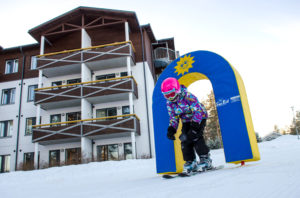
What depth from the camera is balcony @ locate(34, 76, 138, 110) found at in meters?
17.0

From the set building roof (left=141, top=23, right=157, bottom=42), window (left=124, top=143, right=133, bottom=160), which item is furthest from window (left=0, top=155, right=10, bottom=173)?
building roof (left=141, top=23, right=157, bottom=42)

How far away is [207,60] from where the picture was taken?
184 inches

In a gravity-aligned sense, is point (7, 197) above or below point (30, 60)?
below

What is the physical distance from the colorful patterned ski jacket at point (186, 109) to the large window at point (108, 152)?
14298mm

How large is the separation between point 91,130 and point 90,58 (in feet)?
18.4

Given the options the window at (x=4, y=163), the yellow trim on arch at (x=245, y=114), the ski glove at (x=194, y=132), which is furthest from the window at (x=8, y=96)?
the ski glove at (x=194, y=132)

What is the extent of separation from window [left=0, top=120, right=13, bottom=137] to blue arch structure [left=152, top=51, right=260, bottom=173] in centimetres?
2010

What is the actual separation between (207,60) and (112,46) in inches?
567

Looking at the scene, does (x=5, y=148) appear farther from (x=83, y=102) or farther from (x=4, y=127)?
(x=83, y=102)

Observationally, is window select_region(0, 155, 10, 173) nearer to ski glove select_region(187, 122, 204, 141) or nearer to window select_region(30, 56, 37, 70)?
window select_region(30, 56, 37, 70)

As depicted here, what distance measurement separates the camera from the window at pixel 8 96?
2161 cm

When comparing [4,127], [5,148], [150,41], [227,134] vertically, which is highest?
[150,41]

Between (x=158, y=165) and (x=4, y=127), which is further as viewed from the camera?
(x=4, y=127)

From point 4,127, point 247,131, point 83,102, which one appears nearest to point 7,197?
point 247,131
